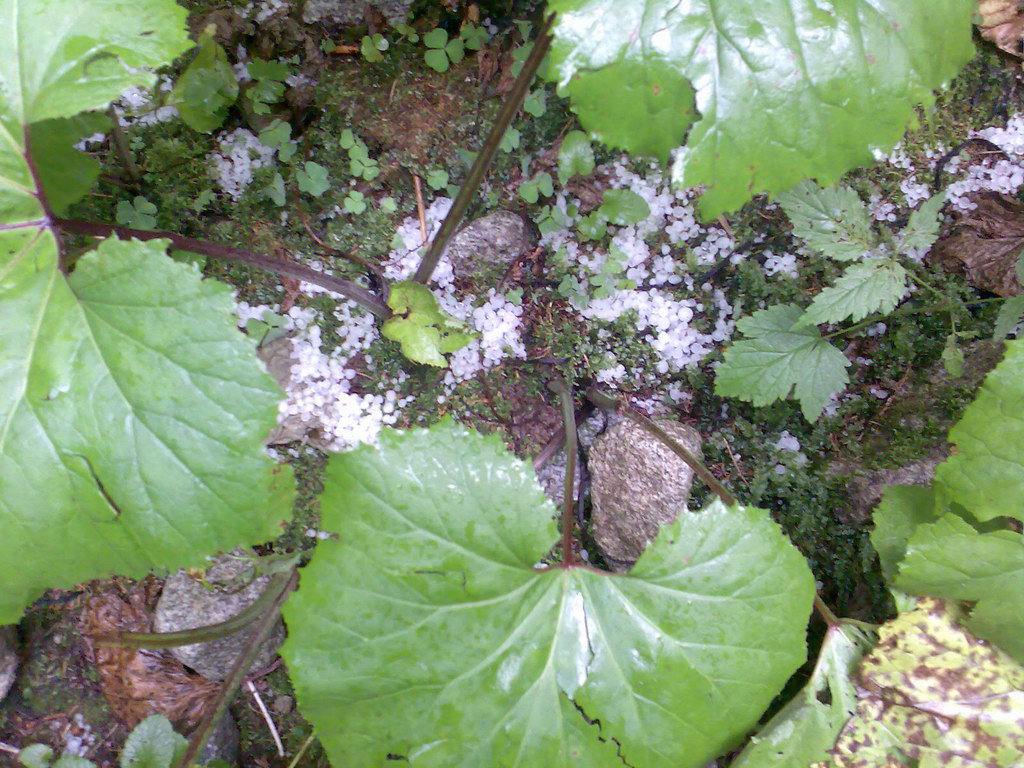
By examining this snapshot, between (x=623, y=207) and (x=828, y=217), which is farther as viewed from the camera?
(x=623, y=207)

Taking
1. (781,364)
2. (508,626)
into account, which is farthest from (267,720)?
(781,364)

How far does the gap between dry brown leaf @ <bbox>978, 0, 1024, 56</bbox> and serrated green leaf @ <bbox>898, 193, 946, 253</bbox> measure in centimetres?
67

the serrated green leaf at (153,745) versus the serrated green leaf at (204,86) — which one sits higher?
the serrated green leaf at (204,86)

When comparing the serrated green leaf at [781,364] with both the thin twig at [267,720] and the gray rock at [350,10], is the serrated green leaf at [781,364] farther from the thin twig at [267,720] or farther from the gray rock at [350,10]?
the thin twig at [267,720]

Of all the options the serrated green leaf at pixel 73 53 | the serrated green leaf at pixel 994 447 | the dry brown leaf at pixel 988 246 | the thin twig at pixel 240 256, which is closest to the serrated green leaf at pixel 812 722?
the serrated green leaf at pixel 994 447

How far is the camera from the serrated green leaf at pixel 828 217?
6.43ft

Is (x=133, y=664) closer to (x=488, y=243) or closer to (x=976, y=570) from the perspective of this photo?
(x=488, y=243)

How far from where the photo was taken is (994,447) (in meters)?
1.58

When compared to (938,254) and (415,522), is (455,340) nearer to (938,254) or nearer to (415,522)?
(415,522)

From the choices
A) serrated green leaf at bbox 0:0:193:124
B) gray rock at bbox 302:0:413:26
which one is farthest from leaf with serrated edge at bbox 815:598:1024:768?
gray rock at bbox 302:0:413:26

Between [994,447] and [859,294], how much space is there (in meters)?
0.60

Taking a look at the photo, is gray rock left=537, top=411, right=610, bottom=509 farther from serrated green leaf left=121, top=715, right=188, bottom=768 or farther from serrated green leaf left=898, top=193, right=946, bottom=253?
serrated green leaf left=121, top=715, right=188, bottom=768

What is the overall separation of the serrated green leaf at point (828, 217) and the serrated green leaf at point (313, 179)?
155 cm

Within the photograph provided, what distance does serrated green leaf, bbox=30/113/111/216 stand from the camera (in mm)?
1725
